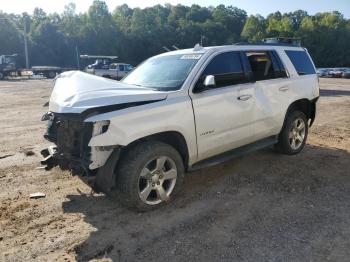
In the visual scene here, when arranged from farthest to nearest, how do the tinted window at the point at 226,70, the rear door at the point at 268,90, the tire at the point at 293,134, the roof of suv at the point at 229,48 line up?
1. the tire at the point at 293,134
2. the rear door at the point at 268,90
3. the roof of suv at the point at 229,48
4. the tinted window at the point at 226,70

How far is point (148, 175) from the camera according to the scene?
449 cm

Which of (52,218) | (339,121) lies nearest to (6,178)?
(52,218)

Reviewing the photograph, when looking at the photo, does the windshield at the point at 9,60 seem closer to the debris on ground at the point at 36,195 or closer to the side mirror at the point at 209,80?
the debris on ground at the point at 36,195

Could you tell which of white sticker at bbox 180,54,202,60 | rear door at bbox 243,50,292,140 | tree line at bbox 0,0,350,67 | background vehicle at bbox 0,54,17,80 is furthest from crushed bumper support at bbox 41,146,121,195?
tree line at bbox 0,0,350,67

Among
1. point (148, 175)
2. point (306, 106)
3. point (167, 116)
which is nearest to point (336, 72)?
point (306, 106)

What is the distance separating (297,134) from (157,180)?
10.6 ft

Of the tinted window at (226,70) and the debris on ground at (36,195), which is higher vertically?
the tinted window at (226,70)

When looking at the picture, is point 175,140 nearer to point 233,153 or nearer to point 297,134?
point 233,153

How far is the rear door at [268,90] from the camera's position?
575 centimetres

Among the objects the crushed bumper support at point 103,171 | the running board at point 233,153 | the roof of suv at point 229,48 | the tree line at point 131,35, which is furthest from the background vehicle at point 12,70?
the crushed bumper support at point 103,171

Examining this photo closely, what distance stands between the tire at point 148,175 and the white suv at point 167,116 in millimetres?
12

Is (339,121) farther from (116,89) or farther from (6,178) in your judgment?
(6,178)

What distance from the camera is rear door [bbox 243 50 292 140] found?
18.9 feet

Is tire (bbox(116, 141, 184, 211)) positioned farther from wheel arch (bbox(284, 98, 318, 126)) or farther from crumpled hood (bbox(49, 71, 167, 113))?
wheel arch (bbox(284, 98, 318, 126))
